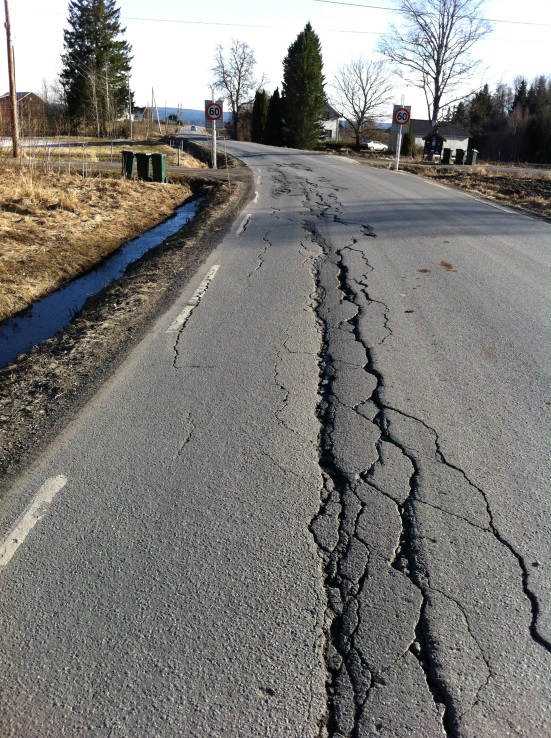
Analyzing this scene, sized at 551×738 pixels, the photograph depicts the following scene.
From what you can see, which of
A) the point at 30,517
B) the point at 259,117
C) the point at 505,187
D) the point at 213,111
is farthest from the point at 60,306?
the point at 259,117

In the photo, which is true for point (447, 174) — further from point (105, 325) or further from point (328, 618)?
point (328, 618)

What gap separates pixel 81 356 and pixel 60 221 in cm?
850

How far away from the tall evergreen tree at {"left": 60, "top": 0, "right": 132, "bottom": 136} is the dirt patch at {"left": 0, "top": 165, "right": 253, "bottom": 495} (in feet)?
155

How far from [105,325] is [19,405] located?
2015 mm

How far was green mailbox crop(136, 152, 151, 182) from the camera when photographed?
20.9m

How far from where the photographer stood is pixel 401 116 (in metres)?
26.9

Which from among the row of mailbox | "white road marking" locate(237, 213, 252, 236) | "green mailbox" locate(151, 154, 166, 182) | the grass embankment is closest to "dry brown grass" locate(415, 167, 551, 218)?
the grass embankment

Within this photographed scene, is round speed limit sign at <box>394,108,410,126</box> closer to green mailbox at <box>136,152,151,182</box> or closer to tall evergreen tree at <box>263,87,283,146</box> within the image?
green mailbox at <box>136,152,151,182</box>

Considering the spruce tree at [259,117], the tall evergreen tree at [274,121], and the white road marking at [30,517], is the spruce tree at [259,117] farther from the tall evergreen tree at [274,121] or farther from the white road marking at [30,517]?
the white road marking at [30,517]

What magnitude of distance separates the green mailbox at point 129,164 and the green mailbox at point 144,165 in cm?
16

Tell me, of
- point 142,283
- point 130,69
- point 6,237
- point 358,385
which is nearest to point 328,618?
point 358,385

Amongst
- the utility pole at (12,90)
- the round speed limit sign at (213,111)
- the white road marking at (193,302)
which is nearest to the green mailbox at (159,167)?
the round speed limit sign at (213,111)

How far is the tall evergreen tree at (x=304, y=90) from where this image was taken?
194 ft

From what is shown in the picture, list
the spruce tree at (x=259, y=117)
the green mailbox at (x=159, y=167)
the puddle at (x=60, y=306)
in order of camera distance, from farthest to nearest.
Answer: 1. the spruce tree at (x=259, y=117)
2. the green mailbox at (x=159, y=167)
3. the puddle at (x=60, y=306)
